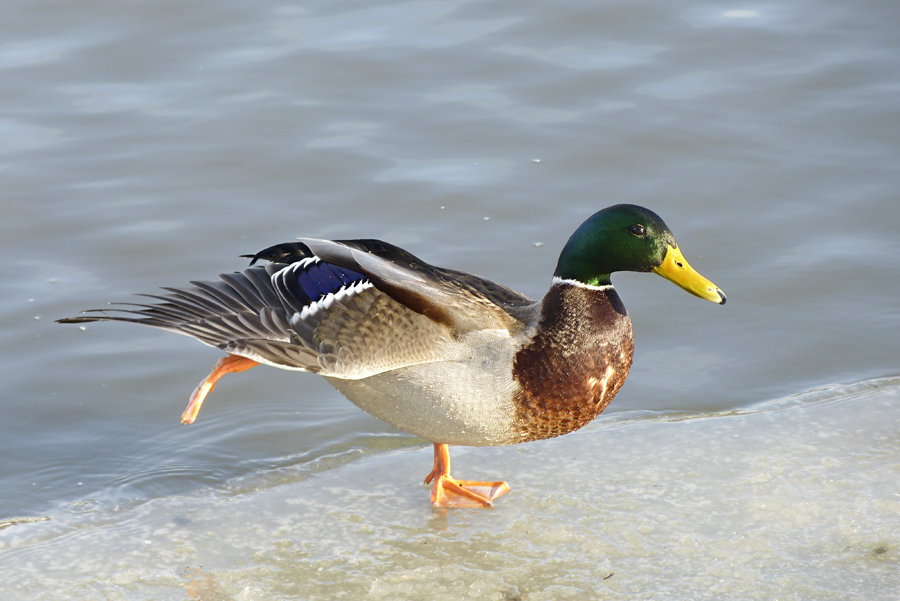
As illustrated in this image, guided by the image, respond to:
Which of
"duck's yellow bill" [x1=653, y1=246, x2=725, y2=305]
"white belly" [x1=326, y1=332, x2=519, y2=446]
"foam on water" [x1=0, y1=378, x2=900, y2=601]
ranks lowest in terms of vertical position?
"foam on water" [x1=0, y1=378, x2=900, y2=601]

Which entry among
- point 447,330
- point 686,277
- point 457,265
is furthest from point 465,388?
point 457,265

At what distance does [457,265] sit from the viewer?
20.1 ft

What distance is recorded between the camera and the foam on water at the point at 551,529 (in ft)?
12.7

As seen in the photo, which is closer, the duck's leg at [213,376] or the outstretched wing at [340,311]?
the outstretched wing at [340,311]

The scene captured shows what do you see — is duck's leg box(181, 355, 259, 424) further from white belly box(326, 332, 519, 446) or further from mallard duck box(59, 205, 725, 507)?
white belly box(326, 332, 519, 446)

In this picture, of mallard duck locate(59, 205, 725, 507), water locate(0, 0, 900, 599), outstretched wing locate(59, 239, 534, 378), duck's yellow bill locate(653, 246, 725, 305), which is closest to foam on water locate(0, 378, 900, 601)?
water locate(0, 0, 900, 599)

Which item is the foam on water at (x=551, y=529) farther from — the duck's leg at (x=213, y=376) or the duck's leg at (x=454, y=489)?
the duck's leg at (x=213, y=376)

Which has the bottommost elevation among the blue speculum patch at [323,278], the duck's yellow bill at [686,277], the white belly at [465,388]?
the white belly at [465,388]

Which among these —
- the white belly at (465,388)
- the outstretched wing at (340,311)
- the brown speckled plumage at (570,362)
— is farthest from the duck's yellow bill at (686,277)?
the white belly at (465,388)

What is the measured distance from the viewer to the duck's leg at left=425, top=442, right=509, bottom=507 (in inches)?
173

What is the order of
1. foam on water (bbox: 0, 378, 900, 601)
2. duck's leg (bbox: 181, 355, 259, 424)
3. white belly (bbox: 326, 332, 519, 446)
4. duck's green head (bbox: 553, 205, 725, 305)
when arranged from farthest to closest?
1. duck's leg (bbox: 181, 355, 259, 424)
2. duck's green head (bbox: 553, 205, 725, 305)
3. white belly (bbox: 326, 332, 519, 446)
4. foam on water (bbox: 0, 378, 900, 601)

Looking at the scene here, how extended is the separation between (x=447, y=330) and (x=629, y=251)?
67 cm

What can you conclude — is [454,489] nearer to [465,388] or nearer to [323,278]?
[465,388]

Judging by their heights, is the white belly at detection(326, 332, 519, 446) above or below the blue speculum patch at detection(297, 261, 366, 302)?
below
